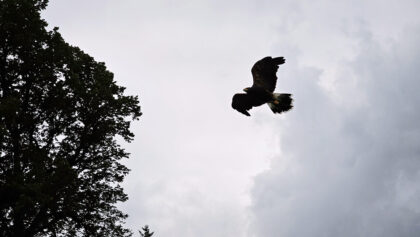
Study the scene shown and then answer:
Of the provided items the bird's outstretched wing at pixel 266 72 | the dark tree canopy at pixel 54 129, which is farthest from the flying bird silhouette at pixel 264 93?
the dark tree canopy at pixel 54 129

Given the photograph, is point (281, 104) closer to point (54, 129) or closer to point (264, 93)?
point (264, 93)

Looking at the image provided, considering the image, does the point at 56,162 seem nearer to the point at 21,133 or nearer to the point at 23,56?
the point at 21,133

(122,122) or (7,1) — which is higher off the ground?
(7,1)

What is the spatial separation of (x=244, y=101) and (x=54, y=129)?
8.77 meters

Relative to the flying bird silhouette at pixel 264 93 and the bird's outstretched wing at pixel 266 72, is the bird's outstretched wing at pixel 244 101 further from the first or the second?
the bird's outstretched wing at pixel 266 72

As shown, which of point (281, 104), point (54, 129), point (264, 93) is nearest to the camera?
point (281, 104)

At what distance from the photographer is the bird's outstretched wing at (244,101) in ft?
39.9

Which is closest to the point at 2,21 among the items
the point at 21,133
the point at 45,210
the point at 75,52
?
the point at 75,52

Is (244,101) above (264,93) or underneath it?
underneath

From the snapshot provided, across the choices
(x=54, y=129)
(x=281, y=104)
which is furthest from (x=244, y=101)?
(x=54, y=129)

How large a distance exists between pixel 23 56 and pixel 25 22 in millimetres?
1276

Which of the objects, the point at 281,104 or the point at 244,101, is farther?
the point at 244,101

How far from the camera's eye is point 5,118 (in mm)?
15258

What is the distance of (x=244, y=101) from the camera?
1235cm
